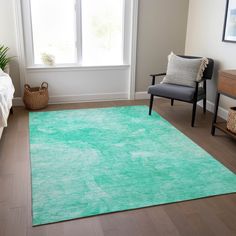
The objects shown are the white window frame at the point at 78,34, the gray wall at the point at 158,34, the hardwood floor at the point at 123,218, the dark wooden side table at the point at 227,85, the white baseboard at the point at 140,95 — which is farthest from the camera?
the white baseboard at the point at 140,95

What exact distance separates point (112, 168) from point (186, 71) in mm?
1961

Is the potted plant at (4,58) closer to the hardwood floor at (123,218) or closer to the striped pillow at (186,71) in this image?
the hardwood floor at (123,218)

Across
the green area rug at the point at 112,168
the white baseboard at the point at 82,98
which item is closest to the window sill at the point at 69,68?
the white baseboard at the point at 82,98

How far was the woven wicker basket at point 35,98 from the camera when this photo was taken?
170 inches

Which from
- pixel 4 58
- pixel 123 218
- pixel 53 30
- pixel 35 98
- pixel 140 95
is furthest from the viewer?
pixel 140 95

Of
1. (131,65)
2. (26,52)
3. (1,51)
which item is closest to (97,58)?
(131,65)

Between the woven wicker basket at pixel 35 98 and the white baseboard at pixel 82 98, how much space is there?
251 mm

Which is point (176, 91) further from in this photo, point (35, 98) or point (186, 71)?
point (35, 98)

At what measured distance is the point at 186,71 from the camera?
4047 millimetres

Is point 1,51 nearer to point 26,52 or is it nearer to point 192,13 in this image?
point 26,52

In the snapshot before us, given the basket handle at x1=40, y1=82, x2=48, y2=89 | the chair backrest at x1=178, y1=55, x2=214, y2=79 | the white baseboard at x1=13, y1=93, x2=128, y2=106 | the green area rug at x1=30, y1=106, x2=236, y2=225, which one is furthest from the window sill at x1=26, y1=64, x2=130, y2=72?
the chair backrest at x1=178, y1=55, x2=214, y2=79

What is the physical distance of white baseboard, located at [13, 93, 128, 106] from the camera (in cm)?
463

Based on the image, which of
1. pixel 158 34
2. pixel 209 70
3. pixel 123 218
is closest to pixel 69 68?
pixel 158 34

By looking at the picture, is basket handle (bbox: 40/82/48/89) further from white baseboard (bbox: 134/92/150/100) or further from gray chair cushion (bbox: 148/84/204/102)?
gray chair cushion (bbox: 148/84/204/102)
